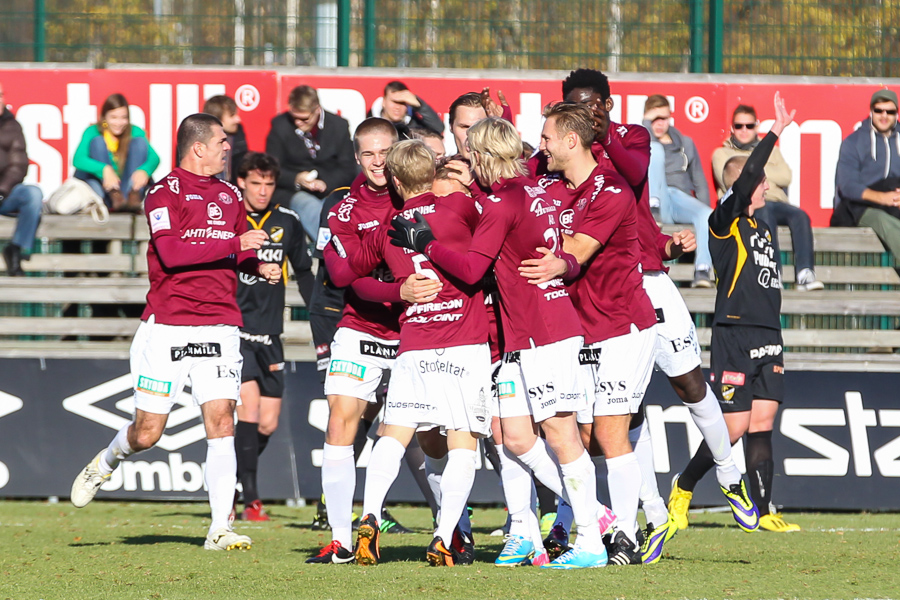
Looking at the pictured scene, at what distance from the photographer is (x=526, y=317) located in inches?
246

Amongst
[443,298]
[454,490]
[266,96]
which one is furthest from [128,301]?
[454,490]

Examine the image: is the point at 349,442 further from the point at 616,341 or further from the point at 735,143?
the point at 735,143

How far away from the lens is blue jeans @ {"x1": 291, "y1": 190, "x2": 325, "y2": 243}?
11.9 m

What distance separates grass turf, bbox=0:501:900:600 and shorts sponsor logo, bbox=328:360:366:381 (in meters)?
1.02

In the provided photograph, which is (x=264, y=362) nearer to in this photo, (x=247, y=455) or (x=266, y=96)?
(x=247, y=455)

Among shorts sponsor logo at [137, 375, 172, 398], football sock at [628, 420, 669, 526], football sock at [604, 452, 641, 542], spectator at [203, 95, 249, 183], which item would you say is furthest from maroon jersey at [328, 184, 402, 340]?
spectator at [203, 95, 249, 183]

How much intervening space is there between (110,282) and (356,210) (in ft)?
19.7

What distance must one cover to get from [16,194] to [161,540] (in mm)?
5663

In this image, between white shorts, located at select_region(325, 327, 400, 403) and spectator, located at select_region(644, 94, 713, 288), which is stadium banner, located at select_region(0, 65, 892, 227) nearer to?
spectator, located at select_region(644, 94, 713, 288)

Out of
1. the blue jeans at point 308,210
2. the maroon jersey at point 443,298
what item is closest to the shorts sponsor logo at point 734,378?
the maroon jersey at point 443,298

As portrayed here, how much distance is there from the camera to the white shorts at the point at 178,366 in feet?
24.0

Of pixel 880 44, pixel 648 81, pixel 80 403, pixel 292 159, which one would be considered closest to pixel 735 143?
pixel 648 81

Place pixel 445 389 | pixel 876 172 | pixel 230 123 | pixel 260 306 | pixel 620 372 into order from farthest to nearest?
pixel 876 172, pixel 230 123, pixel 260 306, pixel 620 372, pixel 445 389

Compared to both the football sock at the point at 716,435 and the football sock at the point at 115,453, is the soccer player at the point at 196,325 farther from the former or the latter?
the football sock at the point at 716,435
